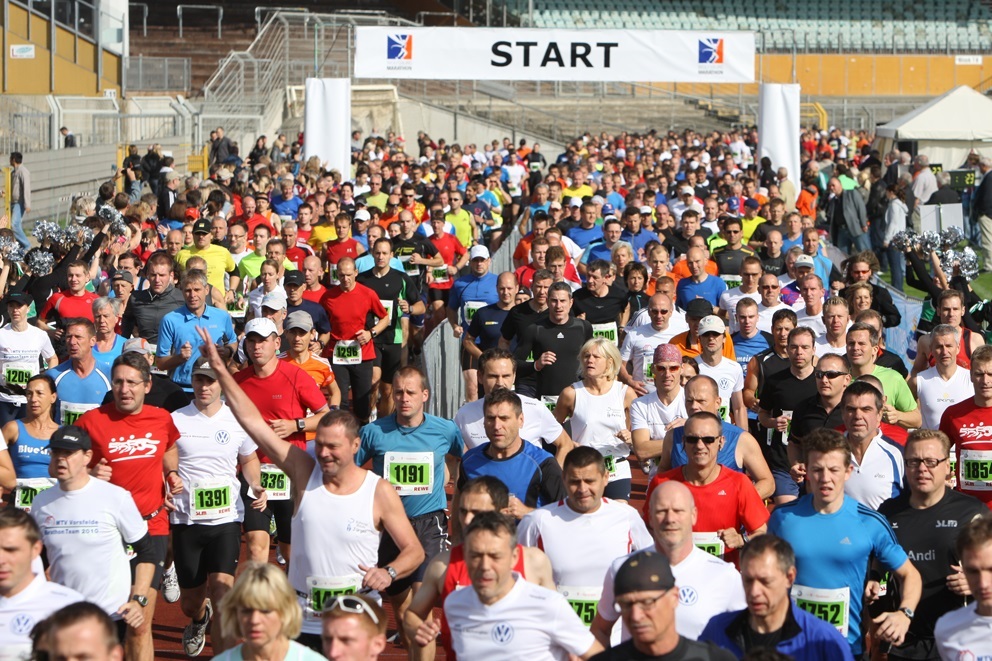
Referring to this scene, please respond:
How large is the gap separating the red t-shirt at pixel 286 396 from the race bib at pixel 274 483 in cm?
16

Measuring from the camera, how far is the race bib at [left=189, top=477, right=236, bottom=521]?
8297mm

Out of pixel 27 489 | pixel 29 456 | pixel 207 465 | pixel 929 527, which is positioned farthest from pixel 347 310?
pixel 929 527

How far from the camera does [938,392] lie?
30.8 ft

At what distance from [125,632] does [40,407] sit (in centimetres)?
163

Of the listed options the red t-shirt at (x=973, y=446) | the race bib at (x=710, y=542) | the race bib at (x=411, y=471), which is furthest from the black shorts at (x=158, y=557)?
the red t-shirt at (x=973, y=446)

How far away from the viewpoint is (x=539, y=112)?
45156 mm

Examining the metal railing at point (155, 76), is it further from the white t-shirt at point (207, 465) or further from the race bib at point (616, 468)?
the white t-shirt at point (207, 465)

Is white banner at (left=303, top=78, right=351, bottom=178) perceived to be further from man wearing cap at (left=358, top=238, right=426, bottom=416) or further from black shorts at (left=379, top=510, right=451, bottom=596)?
black shorts at (left=379, top=510, right=451, bottom=596)

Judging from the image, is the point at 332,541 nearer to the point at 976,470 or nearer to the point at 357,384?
the point at 976,470

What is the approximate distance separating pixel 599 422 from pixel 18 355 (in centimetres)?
431

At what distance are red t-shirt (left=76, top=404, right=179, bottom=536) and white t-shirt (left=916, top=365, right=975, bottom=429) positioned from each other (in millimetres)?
4455

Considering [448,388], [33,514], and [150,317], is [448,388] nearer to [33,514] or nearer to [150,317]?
[150,317]

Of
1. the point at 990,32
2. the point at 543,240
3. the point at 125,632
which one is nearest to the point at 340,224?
the point at 543,240

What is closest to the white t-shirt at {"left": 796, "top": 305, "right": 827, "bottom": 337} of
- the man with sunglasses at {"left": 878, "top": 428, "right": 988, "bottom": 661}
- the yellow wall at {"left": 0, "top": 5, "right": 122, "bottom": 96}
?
the man with sunglasses at {"left": 878, "top": 428, "right": 988, "bottom": 661}
